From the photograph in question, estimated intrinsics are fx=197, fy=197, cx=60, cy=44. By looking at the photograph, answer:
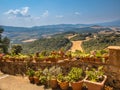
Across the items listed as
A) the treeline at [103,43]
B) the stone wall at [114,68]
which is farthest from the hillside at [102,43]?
the stone wall at [114,68]

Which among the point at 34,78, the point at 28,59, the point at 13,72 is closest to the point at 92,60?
the point at 34,78

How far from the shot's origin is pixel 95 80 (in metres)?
5.67

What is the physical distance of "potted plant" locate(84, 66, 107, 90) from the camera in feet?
17.7

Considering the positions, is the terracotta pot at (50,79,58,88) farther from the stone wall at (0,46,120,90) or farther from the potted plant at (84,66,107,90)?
the potted plant at (84,66,107,90)

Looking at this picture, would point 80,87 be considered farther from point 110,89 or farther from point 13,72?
point 13,72

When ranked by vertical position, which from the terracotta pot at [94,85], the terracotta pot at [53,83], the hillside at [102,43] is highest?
the terracotta pot at [94,85]

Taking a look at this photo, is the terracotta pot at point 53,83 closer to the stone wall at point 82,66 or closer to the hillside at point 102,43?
the stone wall at point 82,66

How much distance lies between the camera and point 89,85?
5535mm

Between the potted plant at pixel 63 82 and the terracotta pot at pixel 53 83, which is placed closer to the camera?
the potted plant at pixel 63 82

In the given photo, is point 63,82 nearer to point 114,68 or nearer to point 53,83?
point 53,83

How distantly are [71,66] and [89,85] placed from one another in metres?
1.68

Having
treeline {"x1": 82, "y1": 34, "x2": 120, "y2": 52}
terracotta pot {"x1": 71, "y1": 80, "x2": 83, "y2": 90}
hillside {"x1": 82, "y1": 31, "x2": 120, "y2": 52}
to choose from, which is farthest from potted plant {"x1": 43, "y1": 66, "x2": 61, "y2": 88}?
treeline {"x1": 82, "y1": 34, "x2": 120, "y2": 52}

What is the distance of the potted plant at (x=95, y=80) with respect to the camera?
5.41 meters

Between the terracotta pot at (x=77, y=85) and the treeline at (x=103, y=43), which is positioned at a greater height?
the terracotta pot at (x=77, y=85)
